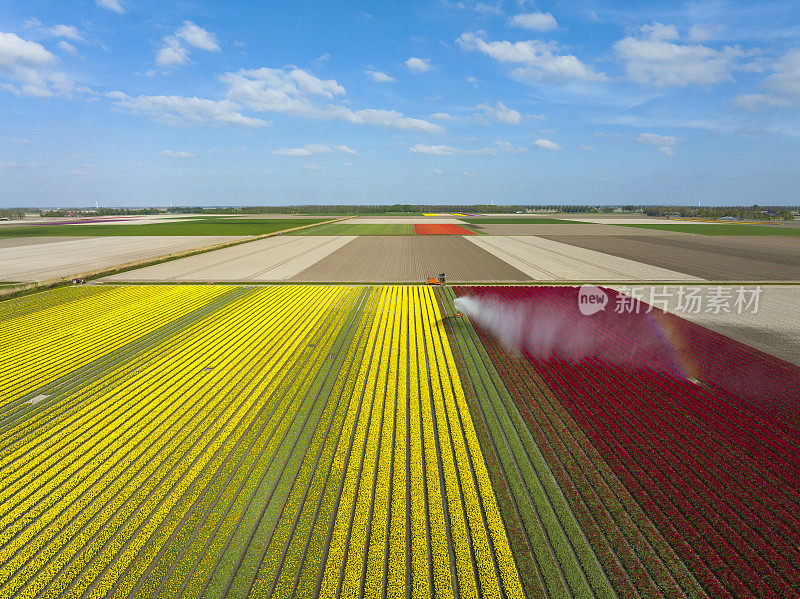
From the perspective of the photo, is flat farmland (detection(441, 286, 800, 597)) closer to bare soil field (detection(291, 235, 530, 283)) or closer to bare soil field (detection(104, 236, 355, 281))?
bare soil field (detection(291, 235, 530, 283))

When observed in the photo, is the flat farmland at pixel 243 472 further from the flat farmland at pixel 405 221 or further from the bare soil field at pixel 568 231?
the flat farmland at pixel 405 221

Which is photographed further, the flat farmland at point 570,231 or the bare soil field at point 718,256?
the flat farmland at point 570,231

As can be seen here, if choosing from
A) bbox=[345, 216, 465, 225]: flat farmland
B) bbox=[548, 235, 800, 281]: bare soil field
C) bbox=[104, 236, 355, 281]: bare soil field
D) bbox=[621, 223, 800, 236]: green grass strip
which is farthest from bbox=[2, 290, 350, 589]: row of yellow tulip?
bbox=[345, 216, 465, 225]: flat farmland

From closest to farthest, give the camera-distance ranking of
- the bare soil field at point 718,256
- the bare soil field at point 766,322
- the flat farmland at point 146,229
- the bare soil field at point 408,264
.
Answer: the bare soil field at point 766,322 → the bare soil field at point 408,264 → the bare soil field at point 718,256 → the flat farmland at point 146,229

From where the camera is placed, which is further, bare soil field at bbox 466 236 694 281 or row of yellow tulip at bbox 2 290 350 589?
bare soil field at bbox 466 236 694 281

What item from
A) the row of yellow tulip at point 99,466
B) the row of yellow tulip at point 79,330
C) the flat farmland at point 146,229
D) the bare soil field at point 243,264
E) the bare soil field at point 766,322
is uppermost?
the flat farmland at point 146,229

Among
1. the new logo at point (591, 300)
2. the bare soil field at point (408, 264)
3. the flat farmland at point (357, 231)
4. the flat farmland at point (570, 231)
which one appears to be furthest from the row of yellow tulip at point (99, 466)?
the flat farmland at point (570, 231)

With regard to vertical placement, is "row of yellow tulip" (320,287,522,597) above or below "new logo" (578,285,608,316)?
below

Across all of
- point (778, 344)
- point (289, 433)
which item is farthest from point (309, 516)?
point (778, 344)
